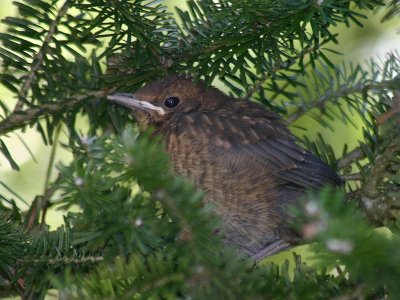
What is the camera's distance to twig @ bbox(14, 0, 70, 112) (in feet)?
6.66

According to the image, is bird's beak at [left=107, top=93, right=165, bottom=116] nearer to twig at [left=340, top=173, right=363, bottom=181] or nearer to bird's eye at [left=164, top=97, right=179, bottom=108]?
bird's eye at [left=164, top=97, right=179, bottom=108]

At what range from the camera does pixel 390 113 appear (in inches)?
76.8

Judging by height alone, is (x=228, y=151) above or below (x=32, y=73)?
below

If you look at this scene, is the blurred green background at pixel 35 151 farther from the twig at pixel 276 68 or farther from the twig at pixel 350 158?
the twig at pixel 276 68

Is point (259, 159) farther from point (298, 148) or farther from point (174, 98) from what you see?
point (174, 98)

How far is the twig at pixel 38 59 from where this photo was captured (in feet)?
6.66

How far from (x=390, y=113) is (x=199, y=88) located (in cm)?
94

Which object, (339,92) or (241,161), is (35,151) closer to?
(241,161)

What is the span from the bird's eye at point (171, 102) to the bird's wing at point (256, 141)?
0.11m

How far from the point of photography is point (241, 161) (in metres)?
2.42

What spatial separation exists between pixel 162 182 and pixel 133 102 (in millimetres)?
1339

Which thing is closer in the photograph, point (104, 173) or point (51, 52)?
point (104, 173)

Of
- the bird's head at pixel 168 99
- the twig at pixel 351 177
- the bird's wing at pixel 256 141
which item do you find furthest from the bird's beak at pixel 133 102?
the twig at pixel 351 177

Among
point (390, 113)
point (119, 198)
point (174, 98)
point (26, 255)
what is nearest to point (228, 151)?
point (174, 98)
